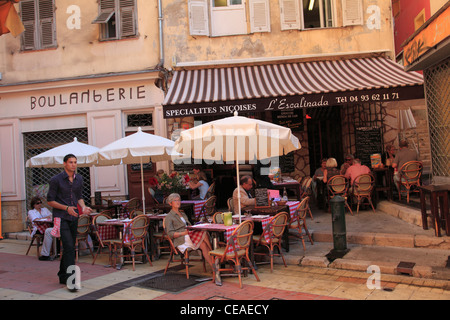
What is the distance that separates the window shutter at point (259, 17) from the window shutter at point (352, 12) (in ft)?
6.76

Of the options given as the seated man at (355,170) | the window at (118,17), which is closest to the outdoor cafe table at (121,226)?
the seated man at (355,170)

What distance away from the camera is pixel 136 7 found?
11.6 m

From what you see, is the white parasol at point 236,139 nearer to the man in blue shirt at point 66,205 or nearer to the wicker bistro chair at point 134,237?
the wicker bistro chair at point 134,237

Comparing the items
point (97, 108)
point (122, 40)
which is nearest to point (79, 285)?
point (97, 108)

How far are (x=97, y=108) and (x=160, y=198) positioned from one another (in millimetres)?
3645

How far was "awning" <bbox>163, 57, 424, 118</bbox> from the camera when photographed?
359 inches

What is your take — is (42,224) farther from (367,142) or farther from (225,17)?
(367,142)

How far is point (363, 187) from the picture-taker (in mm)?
9289

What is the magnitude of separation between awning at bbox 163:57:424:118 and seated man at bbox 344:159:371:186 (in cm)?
152

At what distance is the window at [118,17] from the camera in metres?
11.6

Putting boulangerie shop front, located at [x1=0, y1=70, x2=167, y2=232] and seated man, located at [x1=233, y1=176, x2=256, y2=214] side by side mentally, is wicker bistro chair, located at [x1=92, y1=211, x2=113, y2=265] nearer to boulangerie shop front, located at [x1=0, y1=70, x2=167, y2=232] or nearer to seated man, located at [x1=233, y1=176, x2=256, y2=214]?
seated man, located at [x1=233, y1=176, x2=256, y2=214]

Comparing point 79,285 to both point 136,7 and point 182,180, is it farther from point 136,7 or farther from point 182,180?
point 136,7

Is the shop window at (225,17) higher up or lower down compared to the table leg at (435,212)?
higher up
